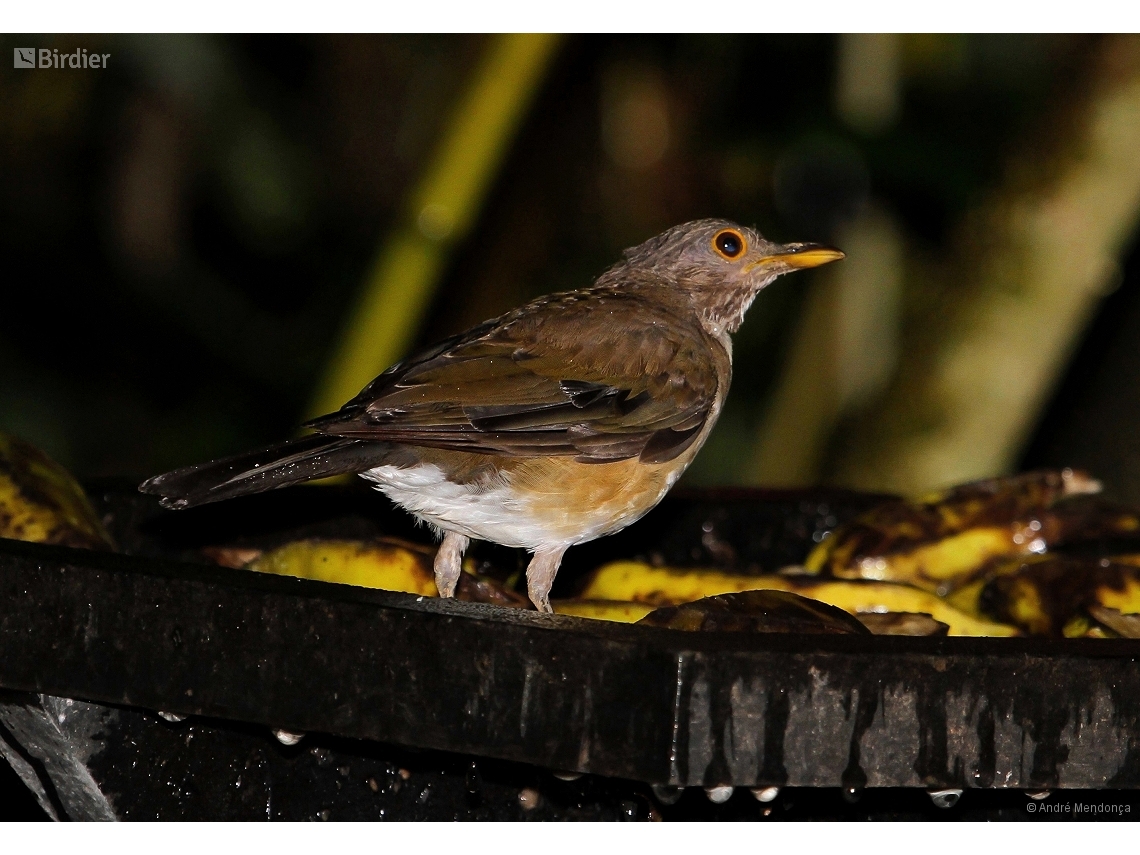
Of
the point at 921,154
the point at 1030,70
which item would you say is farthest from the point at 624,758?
the point at 1030,70

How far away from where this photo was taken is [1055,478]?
426cm

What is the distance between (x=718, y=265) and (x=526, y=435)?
135 centimetres

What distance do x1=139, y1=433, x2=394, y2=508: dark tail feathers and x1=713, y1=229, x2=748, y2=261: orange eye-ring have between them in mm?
1734

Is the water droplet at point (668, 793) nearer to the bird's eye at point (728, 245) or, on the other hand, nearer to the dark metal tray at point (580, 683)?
the dark metal tray at point (580, 683)

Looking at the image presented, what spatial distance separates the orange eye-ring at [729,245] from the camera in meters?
4.71

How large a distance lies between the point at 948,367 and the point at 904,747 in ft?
11.1

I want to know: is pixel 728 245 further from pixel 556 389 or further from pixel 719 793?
pixel 719 793

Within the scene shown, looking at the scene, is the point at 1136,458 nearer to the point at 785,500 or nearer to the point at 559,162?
the point at 785,500

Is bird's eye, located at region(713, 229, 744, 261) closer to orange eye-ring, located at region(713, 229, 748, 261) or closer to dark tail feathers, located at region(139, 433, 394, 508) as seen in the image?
orange eye-ring, located at region(713, 229, 748, 261)

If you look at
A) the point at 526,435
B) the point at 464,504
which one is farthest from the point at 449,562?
the point at 526,435

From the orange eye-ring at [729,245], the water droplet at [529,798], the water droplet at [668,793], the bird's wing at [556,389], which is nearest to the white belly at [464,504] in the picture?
the bird's wing at [556,389]

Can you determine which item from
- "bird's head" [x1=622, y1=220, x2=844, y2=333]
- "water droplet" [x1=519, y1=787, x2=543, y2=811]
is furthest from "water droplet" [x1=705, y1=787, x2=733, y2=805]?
"bird's head" [x1=622, y1=220, x2=844, y2=333]

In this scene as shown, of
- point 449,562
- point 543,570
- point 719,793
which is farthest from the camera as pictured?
point 543,570

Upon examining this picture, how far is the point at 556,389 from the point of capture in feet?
12.4
